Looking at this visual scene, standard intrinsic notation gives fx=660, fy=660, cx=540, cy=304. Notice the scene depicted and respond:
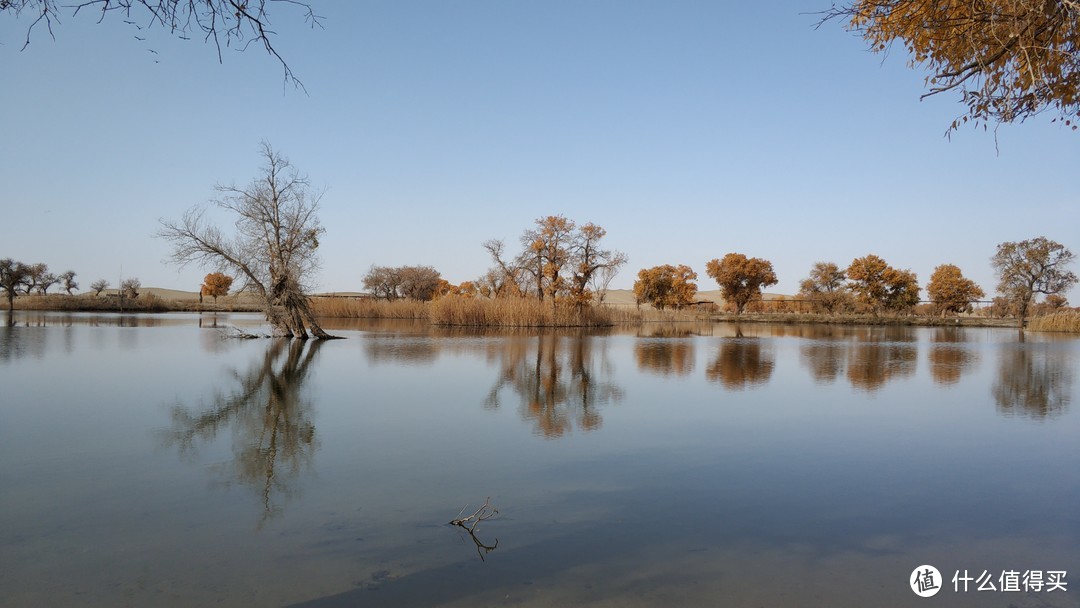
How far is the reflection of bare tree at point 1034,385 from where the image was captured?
930 cm

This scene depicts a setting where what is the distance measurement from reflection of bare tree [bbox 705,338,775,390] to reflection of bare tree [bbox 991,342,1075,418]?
12.3 ft

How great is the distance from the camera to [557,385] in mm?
11039

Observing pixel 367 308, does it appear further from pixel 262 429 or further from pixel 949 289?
pixel 949 289

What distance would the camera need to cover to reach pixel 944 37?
193 inches

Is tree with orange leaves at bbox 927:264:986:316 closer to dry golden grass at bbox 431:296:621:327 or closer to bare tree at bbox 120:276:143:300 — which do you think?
dry golden grass at bbox 431:296:621:327

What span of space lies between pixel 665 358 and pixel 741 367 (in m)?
2.36

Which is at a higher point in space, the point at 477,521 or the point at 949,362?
the point at 949,362

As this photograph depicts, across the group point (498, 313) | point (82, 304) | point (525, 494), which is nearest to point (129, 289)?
point (82, 304)

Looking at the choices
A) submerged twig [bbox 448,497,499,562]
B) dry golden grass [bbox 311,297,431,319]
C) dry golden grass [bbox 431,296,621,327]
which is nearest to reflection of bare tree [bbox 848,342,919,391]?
submerged twig [bbox 448,497,499,562]

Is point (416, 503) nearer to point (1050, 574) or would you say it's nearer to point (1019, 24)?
point (1050, 574)

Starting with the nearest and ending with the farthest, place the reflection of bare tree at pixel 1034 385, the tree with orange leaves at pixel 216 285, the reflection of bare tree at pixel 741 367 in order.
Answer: the reflection of bare tree at pixel 1034 385
the reflection of bare tree at pixel 741 367
the tree with orange leaves at pixel 216 285

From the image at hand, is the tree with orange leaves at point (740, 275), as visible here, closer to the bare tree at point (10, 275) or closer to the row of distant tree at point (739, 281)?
the row of distant tree at point (739, 281)

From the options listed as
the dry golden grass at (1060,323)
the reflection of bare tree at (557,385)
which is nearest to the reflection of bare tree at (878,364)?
the reflection of bare tree at (557,385)

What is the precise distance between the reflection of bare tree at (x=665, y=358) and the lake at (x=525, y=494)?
314 centimetres
